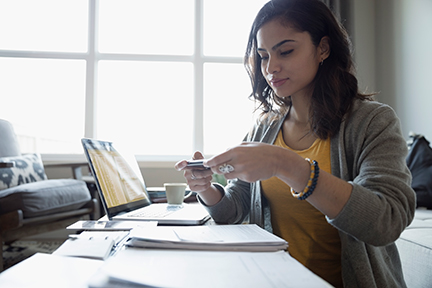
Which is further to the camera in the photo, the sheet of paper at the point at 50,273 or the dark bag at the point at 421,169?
the dark bag at the point at 421,169

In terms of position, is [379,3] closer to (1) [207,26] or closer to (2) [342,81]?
(1) [207,26]

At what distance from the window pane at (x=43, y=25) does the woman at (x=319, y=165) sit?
110 inches

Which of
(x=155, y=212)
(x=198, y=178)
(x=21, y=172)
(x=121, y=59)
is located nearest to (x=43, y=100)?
(x=121, y=59)

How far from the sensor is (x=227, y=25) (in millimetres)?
3537

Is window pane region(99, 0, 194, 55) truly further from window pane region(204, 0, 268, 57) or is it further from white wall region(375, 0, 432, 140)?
white wall region(375, 0, 432, 140)

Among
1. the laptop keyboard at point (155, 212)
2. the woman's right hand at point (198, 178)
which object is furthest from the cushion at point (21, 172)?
the woman's right hand at point (198, 178)

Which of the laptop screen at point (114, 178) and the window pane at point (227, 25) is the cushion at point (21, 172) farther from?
the window pane at point (227, 25)

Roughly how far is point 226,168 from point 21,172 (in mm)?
2200

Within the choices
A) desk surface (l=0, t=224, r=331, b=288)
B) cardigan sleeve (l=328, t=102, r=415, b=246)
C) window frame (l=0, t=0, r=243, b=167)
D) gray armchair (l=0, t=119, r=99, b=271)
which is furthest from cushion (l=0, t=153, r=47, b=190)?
cardigan sleeve (l=328, t=102, r=415, b=246)

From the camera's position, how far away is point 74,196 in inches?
89.4

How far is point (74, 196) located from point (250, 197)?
5.24 feet

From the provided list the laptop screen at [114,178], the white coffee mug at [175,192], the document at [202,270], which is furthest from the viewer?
the white coffee mug at [175,192]

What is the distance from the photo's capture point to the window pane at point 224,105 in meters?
3.49

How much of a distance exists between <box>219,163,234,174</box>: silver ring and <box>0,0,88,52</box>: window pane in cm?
321
